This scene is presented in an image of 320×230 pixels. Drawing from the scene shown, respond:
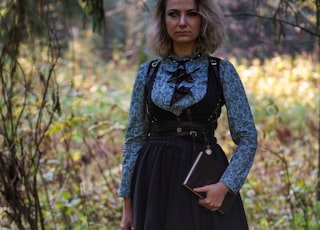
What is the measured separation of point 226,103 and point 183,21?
0.40 meters

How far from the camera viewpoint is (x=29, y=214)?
3.65 meters

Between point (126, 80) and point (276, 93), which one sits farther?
point (126, 80)

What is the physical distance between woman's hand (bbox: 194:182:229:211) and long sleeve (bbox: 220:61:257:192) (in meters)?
0.03

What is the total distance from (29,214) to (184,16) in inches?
66.0

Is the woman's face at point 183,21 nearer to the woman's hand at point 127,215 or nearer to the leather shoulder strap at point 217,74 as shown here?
the leather shoulder strap at point 217,74

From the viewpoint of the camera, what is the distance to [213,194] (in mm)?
2498

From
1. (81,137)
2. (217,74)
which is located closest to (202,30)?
(217,74)

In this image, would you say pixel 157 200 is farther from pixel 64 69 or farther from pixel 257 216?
pixel 64 69

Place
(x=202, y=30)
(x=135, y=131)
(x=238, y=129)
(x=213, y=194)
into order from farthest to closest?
(x=135, y=131) < (x=202, y=30) < (x=238, y=129) < (x=213, y=194)

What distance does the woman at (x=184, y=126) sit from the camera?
255cm

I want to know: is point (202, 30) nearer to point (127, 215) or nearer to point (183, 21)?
Result: point (183, 21)

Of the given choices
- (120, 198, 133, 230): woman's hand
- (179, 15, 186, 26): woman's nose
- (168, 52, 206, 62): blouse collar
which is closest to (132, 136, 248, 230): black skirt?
(120, 198, 133, 230): woman's hand

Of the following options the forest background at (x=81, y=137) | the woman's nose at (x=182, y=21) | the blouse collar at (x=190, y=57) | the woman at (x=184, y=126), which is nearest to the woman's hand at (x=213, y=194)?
the woman at (x=184, y=126)

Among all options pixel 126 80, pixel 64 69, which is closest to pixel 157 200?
pixel 126 80
